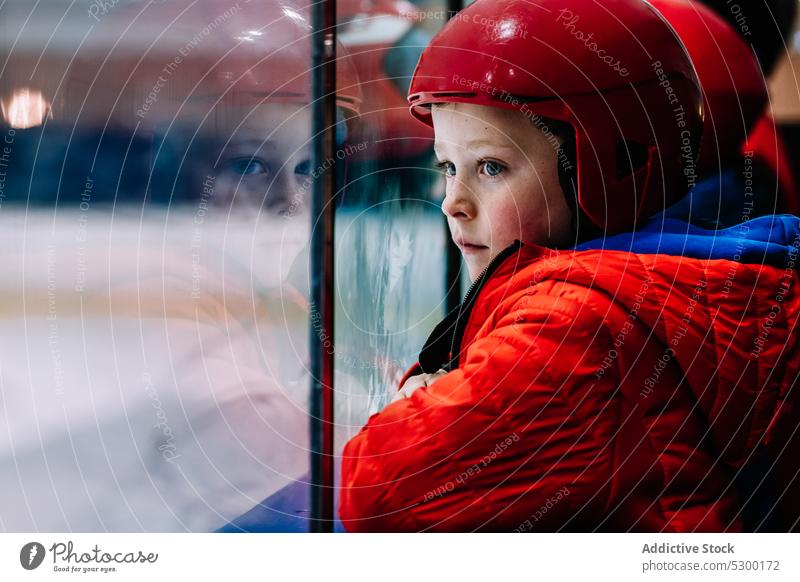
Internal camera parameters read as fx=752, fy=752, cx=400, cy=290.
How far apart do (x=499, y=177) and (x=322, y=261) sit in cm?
21

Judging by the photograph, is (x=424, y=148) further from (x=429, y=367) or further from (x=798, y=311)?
(x=798, y=311)

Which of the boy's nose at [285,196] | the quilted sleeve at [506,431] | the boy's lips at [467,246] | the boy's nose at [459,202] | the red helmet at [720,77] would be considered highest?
the red helmet at [720,77]

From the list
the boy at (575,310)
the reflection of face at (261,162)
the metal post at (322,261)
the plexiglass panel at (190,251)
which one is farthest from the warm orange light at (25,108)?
the boy at (575,310)

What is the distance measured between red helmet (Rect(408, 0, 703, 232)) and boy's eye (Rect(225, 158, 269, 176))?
20 cm

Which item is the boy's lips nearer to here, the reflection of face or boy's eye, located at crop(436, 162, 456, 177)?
boy's eye, located at crop(436, 162, 456, 177)

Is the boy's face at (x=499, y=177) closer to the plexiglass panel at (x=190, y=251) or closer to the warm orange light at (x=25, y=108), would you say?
the plexiglass panel at (x=190, y=251)

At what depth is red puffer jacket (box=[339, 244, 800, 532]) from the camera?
0.72 metres

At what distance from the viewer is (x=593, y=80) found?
72 centimetres

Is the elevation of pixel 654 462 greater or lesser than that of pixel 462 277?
lesser

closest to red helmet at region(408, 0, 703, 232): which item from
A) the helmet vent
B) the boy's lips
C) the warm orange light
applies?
the helmet vent

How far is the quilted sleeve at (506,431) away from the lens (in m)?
0.72

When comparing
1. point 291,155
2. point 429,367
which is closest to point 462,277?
point 429,367

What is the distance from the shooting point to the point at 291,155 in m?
0.81
